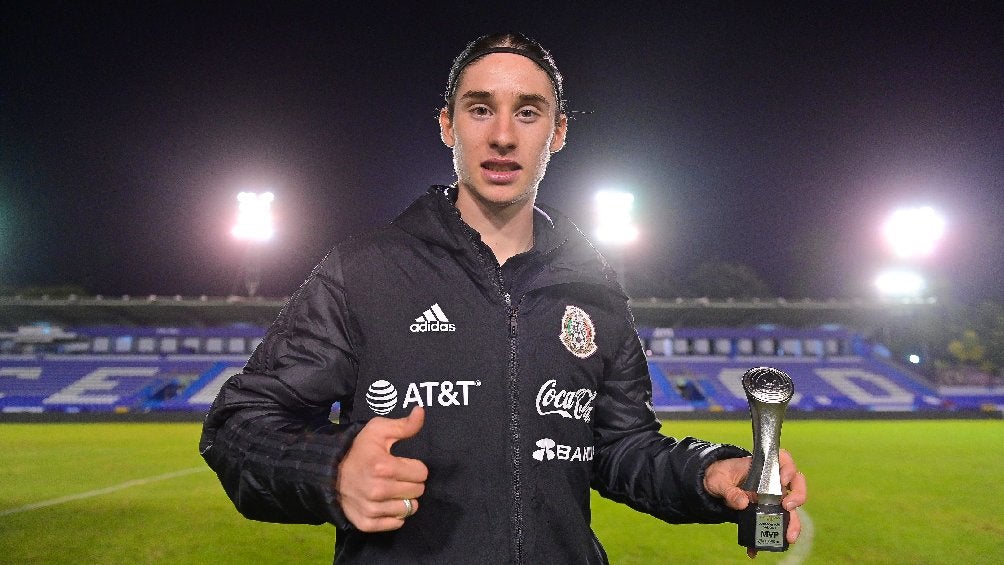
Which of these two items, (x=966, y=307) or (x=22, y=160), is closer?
(x=966, y=307)

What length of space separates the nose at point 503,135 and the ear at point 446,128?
0.22 m

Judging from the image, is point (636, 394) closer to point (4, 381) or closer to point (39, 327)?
point (4, 381)

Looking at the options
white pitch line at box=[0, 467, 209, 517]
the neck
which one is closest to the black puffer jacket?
the neck

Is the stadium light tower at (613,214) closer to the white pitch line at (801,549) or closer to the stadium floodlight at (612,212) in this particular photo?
the stadium floodlight at (612,212)

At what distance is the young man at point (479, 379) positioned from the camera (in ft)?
5.76

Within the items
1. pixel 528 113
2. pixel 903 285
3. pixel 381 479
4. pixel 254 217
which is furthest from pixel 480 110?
pixel 903 285

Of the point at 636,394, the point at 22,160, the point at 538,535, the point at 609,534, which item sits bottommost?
the point at 609,534

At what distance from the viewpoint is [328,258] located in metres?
2.01

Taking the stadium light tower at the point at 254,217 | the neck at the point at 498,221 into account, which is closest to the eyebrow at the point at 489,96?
the neck at the point at 498,221

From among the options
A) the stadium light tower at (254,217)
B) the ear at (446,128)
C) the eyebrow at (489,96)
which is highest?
the stadium light tower at (254,217)

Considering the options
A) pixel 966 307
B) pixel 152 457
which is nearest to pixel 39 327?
pixel 152 457

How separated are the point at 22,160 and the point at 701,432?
67307 mm

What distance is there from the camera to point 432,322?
78.1 inches

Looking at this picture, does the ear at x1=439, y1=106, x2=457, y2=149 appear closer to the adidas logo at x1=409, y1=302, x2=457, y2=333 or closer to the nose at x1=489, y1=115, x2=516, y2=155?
the nose at x1=489, y1=115, x2=516, y2=155
